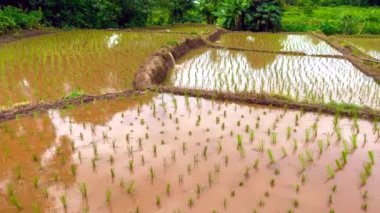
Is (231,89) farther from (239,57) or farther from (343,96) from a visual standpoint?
(239,57)

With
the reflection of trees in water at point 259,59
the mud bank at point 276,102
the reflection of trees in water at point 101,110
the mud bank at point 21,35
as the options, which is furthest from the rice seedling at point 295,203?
the mud bank at point 21,35

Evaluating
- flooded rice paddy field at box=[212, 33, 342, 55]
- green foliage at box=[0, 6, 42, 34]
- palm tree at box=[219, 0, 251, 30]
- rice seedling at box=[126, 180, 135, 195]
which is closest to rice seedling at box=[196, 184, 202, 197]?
rice seedling at box=[126, 180, 135, 195]

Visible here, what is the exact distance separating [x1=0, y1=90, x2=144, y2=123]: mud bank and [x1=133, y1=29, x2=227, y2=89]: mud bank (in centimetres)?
59

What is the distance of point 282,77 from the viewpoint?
26.3ft

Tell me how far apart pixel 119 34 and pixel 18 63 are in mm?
5730

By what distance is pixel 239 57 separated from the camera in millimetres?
10438

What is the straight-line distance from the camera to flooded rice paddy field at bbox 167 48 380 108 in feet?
22.4

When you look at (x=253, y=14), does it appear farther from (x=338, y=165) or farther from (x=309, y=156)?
(x=338, y=165)

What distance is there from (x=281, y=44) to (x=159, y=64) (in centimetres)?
656

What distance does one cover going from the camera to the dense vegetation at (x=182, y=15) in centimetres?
1482

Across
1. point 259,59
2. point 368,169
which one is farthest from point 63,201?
point 259,59

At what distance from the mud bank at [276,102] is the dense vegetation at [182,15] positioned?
859 centimetres

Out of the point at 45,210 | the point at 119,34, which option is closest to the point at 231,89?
the point at 45,210

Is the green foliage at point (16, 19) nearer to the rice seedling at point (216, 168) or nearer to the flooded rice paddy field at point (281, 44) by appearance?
the flooded rice paddy field at point (281, 44)
